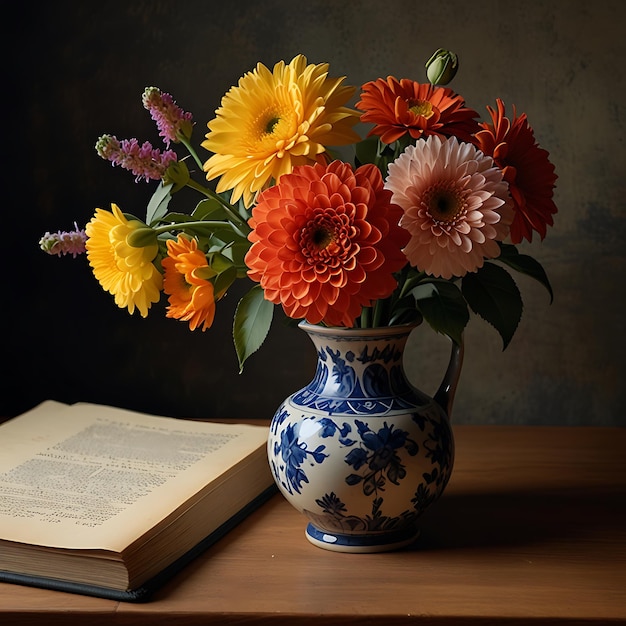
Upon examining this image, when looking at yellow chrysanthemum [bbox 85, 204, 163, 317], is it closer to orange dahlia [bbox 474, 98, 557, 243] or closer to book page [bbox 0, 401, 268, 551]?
book page [bbox 0, 401, 268, 551]

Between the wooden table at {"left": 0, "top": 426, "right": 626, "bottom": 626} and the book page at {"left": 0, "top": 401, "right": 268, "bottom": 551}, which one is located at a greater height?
the book page at {"left": 0, "top": 401, "right": 268, "bottom": 551}

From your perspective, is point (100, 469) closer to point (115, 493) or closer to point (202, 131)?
point (115, 493)

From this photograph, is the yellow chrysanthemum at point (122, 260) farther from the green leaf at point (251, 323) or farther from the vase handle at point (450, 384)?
the vase handle at point (450, 384)

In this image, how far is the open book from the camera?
667mm

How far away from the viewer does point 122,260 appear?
711mm

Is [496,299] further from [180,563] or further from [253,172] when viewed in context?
[180,563]

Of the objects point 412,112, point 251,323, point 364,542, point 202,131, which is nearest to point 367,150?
point 412,112

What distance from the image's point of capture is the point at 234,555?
29.4 inches

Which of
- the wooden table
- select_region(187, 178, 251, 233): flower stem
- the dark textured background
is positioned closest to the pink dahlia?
select_region(187, 178, 251, 233): flower stem

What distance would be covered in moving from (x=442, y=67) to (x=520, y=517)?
409mm

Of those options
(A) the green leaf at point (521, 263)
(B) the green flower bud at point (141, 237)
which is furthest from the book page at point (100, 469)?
(A) the green leaf at point (521, 263)

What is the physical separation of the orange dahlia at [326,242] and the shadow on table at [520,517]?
26 centimetres

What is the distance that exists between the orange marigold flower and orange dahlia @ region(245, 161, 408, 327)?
0.21 feet

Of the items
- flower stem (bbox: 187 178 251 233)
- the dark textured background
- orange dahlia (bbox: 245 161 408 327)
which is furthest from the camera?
the dark textured background
